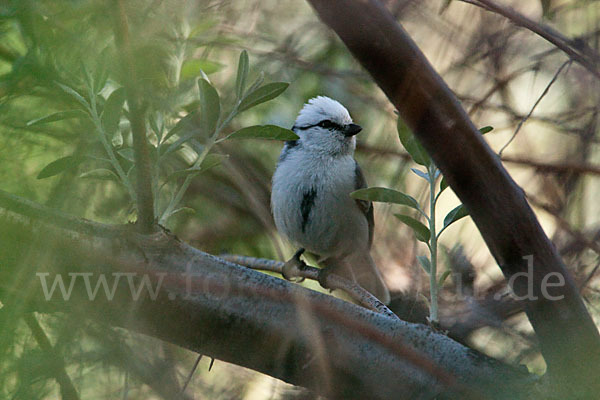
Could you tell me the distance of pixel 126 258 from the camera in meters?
1.08

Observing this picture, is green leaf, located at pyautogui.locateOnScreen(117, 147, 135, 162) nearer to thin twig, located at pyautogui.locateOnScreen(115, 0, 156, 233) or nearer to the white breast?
thin twig, located at pyautogui.locateOnScreen(115, 0, 156, 233)

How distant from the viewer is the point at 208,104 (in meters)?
1.22

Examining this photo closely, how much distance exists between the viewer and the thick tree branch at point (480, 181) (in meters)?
0.75

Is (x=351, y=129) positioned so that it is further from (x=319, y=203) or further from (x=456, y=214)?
(x=456, y=214)

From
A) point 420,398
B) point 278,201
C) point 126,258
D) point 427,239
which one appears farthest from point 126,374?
point 278,201

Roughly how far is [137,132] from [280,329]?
1.53 ft

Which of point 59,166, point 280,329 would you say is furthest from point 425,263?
point 59,166

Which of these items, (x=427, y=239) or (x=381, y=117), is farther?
(x=381, y=117)

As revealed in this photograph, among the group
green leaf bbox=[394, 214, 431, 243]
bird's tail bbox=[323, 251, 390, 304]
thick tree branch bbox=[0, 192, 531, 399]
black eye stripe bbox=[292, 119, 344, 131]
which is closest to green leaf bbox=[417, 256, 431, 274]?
green leaf bbox=[394, 214, 431, 243]

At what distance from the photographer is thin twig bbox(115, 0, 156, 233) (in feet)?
1.62

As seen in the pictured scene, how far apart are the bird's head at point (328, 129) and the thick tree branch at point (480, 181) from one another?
2.04m

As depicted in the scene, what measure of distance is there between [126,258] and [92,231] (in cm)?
8

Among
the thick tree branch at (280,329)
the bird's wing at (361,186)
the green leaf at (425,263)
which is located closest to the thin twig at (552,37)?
the green leaf at (425,263)

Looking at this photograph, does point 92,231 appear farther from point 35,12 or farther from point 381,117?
point 381,117
